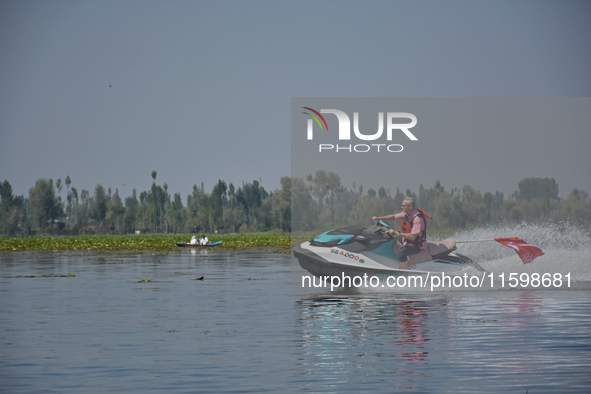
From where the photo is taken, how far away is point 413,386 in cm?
1034

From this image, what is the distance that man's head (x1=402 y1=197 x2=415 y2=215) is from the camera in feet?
69.6

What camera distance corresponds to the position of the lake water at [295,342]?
35.3 ft

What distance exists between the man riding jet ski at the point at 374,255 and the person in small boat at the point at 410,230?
0.03 meters

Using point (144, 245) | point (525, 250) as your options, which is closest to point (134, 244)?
point (144, 245)

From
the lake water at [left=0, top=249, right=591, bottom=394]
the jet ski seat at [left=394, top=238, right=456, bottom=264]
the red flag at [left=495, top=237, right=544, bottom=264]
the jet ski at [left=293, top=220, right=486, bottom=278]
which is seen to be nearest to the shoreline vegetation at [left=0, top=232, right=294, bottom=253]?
the red flag at [left=495, top=237, right=544, bottom=264]

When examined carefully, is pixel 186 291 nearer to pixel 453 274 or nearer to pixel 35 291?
pixel 35 291

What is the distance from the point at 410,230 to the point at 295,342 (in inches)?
316

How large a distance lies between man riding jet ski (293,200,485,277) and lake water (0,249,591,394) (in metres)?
0.73

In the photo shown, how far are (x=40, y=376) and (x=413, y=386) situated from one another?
5204mm

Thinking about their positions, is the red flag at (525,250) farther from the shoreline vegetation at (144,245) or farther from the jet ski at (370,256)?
the shoreline vegetation at (144,245)

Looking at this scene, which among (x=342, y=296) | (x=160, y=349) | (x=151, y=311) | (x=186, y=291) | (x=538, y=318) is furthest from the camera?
(x=186, y=291)

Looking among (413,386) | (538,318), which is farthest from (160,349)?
(538,318)

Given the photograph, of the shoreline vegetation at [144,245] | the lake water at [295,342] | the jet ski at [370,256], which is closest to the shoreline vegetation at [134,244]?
the shoreline vegetation at [144,245]

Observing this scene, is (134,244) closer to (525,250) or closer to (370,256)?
(370,256)
